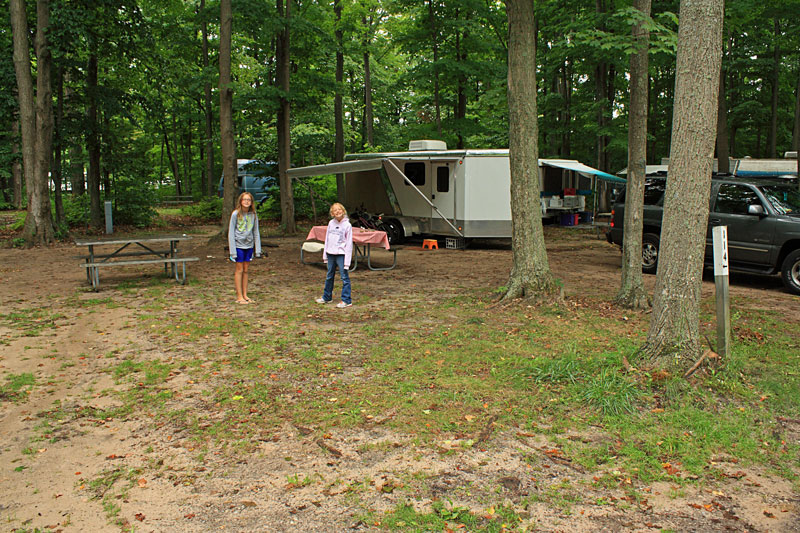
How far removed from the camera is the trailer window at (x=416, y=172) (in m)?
16.5

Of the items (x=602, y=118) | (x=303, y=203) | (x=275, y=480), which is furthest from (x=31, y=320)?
(x=602, y=118)

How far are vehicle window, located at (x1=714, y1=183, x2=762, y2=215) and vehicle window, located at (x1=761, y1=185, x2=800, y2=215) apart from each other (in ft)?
0.71

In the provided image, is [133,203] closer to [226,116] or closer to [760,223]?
[226,116]

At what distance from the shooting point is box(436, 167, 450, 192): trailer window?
52.1 feet

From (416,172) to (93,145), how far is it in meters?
10.4

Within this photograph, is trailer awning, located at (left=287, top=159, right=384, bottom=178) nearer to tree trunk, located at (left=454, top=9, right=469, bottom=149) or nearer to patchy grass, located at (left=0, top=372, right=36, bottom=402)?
tree trunk, located at (left=454, top=9, right=469, bottom=149)

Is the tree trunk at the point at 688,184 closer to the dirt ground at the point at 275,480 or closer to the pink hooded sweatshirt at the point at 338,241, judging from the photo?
the dirt ground at the point at 275,480

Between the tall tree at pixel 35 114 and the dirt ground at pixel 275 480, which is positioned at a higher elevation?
the tall tree at pixel 35 114

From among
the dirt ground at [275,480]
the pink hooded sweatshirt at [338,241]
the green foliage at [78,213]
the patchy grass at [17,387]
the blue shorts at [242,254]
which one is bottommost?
the dirt ground at [275,480]

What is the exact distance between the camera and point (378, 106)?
34.7m

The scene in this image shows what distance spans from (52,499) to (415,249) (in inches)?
514

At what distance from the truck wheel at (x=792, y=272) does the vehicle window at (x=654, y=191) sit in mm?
2612

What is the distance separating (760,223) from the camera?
32.8 feet

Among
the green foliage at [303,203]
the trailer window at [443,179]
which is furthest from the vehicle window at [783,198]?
the green foliage at [303,203]
